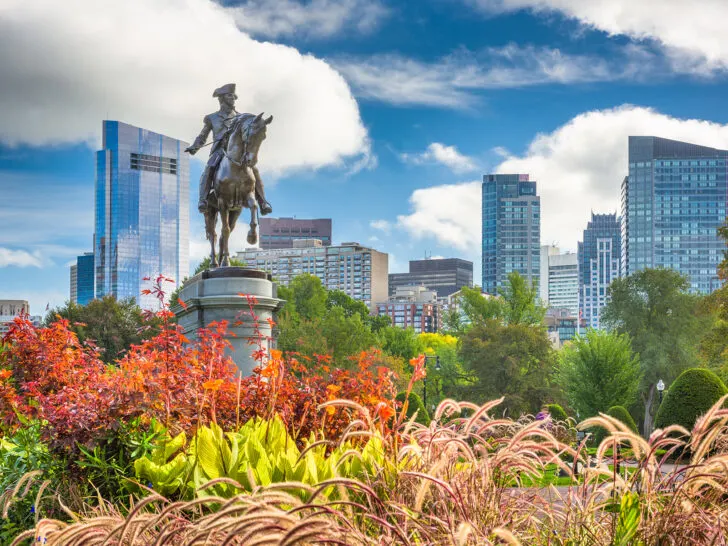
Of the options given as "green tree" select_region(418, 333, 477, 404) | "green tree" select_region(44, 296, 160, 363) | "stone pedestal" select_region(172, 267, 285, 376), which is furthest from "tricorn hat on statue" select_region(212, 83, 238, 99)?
"green tree" select_region(44, 296, 160, 363)

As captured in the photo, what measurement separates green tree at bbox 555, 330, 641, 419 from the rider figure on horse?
3331cm

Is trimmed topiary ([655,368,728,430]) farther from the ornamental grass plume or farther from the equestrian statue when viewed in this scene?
the ornamental grass plume

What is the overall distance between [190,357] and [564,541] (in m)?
5.74

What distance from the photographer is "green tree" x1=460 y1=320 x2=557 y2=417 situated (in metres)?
49.8

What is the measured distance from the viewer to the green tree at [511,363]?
49812 mm

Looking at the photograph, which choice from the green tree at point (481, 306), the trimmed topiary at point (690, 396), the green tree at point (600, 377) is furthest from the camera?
the green tree at point (481, 306)

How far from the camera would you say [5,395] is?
9.80 metres

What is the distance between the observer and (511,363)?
49.9 m

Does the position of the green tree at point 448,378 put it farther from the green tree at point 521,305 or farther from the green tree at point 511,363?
the green tree at point 521,305

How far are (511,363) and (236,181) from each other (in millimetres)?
33382

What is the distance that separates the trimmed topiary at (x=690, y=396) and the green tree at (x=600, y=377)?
25.4 m

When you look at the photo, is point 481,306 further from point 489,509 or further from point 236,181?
point 489,509

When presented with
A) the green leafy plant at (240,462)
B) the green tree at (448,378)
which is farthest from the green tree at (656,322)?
the green leafy plant at (240,462)

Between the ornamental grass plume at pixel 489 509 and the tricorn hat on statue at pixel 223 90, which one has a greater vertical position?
the tricorn hat on statue at pixel 223 90
